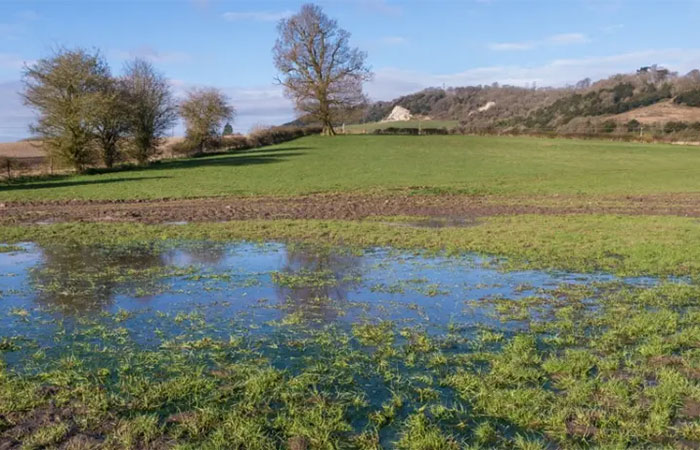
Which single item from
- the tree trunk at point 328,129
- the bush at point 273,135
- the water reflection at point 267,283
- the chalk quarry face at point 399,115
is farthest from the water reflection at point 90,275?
the chalk quarry face at point 399,115

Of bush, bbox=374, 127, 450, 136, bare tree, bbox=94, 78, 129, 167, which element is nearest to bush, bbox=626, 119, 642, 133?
bush, bbox=374, 127, 450, 136

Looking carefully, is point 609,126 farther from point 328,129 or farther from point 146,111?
point 146,111

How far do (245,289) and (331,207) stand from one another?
35.8 feet

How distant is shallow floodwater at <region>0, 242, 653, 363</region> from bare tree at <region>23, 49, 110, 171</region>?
28.1 m

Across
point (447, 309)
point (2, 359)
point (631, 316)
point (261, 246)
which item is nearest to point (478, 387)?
point (447, 309)

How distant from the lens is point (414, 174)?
33.5 m

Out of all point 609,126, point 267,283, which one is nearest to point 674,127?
point 609,126

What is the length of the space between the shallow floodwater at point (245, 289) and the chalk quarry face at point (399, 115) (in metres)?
118

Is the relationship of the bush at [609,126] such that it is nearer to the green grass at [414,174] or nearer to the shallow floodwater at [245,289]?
the green grass at [414,174]

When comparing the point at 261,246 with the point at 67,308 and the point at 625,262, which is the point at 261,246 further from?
the point at 625,262

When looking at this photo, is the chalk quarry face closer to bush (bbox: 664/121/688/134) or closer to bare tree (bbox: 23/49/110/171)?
bush (bbox: 664/121/688/134)

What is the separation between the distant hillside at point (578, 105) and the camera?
275 ft

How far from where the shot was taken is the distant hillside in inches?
3295

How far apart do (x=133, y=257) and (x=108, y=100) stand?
30.4m
